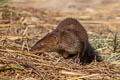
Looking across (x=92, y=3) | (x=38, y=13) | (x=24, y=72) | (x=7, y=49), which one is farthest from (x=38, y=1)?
(x=24, y=72)

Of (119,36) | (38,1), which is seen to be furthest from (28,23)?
(38,1)

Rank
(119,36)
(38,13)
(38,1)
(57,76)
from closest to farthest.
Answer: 1. (57,76)
2. (119,36)
3. (38,13)
4. (38,1)

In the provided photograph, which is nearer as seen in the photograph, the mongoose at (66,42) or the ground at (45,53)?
the ground at (45,53)

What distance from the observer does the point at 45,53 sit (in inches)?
214

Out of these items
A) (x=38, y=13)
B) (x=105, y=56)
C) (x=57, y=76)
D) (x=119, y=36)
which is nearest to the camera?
(x=57, y=76)

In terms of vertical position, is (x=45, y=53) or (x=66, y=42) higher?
(x=66, y=42)

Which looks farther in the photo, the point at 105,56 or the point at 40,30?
the point at 40,30

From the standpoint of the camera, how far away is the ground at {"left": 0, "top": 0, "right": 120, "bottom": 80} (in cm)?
404

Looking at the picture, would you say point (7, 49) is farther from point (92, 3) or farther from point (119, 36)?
point (92, 3)

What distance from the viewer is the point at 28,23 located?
23.6 feet

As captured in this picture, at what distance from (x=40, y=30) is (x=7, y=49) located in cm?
217

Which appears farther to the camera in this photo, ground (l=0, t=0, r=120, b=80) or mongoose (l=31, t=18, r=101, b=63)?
mongoose (l=31, t=18, r=101, b=63)

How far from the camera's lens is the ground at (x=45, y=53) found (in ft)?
13.2

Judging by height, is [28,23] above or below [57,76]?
above
